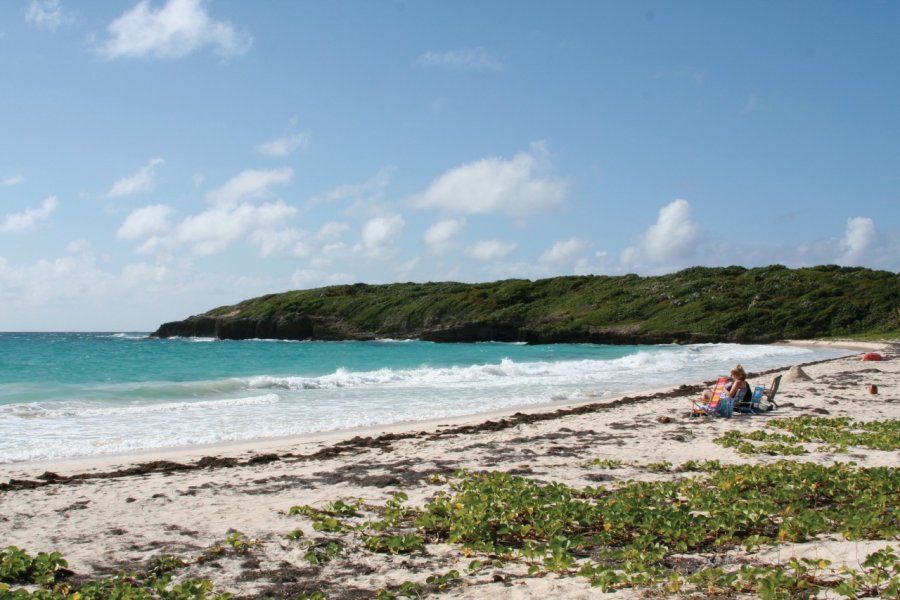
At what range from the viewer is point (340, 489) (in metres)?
9.54

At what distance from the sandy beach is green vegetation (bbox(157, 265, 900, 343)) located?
59.3 meters

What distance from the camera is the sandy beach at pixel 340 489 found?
20.0ft

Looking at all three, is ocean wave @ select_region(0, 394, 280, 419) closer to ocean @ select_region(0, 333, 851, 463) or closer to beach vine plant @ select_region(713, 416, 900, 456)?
ocean @ select_region(0, 333, 851, 463)

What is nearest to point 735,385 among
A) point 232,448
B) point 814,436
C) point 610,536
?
point 814,436

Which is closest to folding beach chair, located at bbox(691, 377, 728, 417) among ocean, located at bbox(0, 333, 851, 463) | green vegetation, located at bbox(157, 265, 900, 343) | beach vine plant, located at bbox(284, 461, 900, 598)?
ocean, located at bbox(0, 333, 851, 463)

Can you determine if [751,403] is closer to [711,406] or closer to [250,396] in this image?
[711,406]

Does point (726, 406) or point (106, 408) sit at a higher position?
point (726, 406)

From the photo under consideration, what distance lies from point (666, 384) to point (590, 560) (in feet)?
76.3

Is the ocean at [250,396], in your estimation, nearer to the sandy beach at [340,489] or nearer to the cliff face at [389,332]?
the sandy beach at [340,489]

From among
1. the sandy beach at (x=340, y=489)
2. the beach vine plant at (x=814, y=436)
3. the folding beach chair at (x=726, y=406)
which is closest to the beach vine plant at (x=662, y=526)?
the sandy beach at (x=340, y=489)

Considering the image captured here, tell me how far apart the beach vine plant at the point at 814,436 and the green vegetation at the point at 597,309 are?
194 feet

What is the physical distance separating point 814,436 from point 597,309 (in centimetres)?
7595

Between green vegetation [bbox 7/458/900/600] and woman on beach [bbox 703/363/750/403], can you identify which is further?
woman on beach [bbox 703/363/750/403]

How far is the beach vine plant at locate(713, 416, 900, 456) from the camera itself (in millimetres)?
11477
